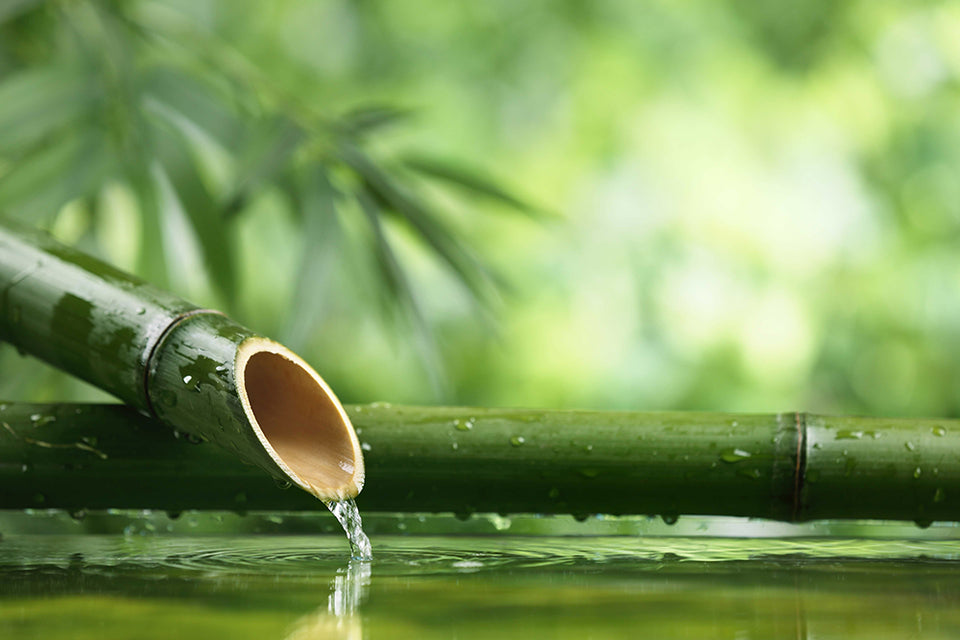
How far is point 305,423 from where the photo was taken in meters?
0.78

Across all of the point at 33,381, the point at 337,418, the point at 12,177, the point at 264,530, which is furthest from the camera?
the point at 33,381

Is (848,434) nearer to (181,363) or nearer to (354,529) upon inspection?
(354,529)

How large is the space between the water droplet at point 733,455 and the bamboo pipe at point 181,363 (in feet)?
0.95

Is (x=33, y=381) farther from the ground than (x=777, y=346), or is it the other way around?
(x=777, y=346)

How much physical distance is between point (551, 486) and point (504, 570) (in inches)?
3.9

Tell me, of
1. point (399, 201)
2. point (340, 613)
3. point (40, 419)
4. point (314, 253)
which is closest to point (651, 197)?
point (399, 201)

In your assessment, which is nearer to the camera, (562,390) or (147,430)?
(147,430)

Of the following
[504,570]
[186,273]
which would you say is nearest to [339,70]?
[186,273]

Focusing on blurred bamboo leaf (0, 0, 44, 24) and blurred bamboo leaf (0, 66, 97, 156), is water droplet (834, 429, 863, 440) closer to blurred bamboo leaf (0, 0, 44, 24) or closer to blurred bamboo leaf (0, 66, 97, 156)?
blurred bamboo leaf (0, 66, 97, 156)

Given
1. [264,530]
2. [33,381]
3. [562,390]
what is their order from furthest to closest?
[562,390]
[33,381]
[264,530]

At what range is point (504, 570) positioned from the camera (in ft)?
2.63

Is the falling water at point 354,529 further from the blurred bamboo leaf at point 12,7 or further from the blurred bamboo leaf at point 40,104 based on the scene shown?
the blurred bamboo leaf at point 12,7

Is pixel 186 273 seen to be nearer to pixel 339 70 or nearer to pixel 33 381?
pixel 339 70

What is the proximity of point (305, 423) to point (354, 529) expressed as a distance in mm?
126
